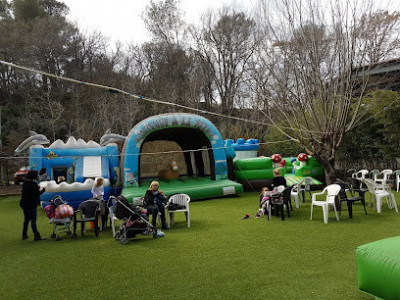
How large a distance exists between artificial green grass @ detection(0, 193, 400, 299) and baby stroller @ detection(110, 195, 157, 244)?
6.1 inches

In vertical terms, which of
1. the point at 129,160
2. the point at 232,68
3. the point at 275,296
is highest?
the point at 232,68

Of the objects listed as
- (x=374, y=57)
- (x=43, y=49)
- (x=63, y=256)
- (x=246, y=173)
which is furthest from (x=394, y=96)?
(x=43, y=49)

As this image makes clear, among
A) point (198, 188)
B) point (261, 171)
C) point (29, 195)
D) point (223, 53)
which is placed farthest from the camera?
point (223, 53)

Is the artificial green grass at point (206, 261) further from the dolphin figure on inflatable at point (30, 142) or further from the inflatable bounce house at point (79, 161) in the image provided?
the dolphin figure on inflatable at point (30, 142)

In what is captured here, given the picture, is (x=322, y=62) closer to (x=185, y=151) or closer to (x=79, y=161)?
(x=185, y=151)

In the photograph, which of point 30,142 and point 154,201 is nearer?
point 154,201

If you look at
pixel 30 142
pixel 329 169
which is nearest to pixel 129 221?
pixel 329 169

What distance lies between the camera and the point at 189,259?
16.4 ft

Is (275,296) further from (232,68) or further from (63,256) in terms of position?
(232,68)

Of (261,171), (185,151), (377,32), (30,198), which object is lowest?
(30,198)

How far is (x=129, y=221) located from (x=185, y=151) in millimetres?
4650

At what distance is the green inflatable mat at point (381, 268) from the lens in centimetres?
286

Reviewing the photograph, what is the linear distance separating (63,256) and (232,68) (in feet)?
69.5

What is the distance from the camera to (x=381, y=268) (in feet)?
A: 9.74
